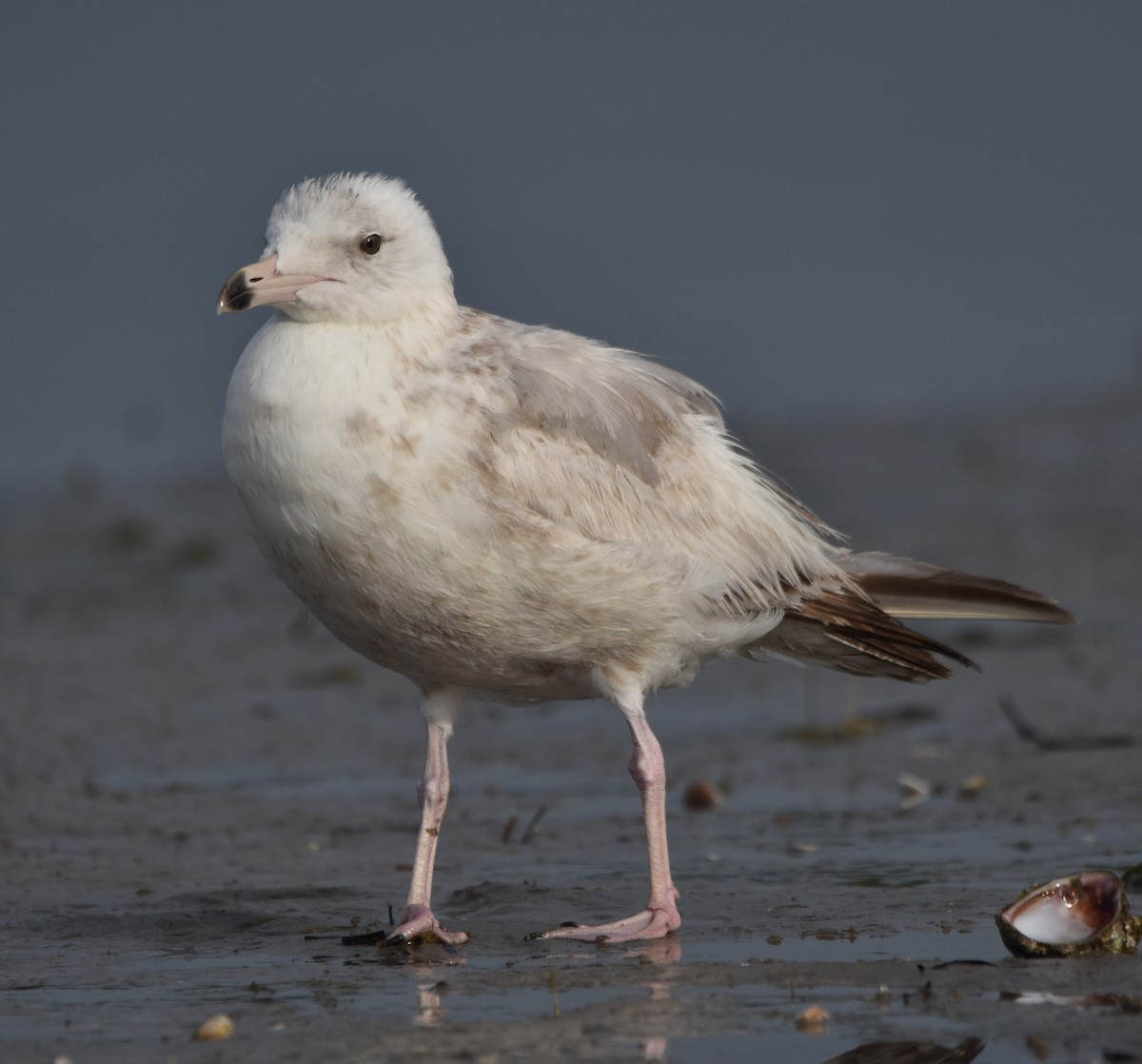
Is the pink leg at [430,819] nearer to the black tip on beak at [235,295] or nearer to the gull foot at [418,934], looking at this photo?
the gull foot at [418,934]

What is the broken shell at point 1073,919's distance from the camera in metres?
5.36

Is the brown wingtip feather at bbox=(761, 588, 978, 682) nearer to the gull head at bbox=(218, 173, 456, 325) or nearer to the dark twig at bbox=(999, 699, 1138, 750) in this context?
the gull head at bbox=(218, 173, 456, 325)

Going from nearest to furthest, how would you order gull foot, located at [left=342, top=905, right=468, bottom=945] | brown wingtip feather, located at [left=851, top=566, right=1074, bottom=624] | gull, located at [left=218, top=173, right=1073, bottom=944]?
gull, located at [left=218, top=173, right=1073, bottom=944]
gull foot, located at [left=342, top=905, right=468, bottom=945]
brown wingtip feather, located at [left=851, top=566, right=1074, bottom=624]

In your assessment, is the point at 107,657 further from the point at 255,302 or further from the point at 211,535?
the point at 255,302

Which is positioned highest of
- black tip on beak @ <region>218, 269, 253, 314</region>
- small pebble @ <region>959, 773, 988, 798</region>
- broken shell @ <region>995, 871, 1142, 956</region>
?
black tip on beak @ <region>218, 269, 253, 314</region>

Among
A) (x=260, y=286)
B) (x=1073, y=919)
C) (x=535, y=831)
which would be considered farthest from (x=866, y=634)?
(x=260, y=286)

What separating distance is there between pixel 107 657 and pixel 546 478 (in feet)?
22.5

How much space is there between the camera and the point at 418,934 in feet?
19.6

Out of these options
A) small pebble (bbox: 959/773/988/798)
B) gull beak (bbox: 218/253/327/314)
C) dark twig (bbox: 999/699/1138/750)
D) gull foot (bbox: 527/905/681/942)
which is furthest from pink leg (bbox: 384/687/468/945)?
dark twig (bbox: 999/699/1138/750)

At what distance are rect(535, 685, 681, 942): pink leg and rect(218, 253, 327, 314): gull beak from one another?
167cm

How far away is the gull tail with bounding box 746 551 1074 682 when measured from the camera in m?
6.86

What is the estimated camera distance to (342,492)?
18.7 feet

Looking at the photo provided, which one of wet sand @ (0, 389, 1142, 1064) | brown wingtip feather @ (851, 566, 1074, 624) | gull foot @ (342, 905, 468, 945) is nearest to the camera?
wet sand @ (0, 389, 1142, 1064)

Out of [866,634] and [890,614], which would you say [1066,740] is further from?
[866,634]
